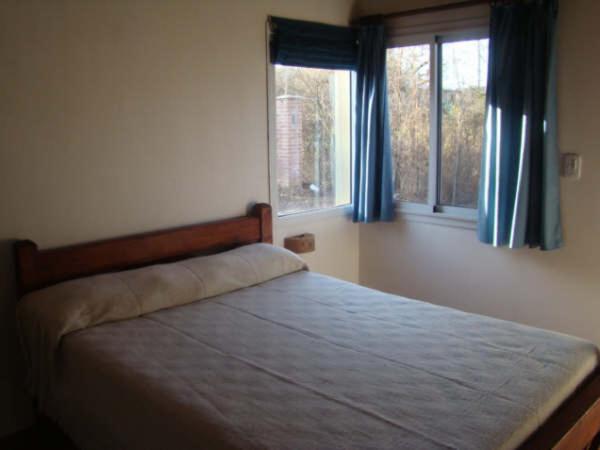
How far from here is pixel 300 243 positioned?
12.0 feet

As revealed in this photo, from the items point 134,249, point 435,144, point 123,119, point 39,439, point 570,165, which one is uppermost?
point 123,119

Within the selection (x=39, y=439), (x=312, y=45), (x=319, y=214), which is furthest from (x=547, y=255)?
(x=39, y=439)

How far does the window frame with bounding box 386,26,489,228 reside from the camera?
354cm

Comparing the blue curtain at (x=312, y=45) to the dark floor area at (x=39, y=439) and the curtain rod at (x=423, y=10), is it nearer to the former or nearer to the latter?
the curtain rod at (x=423, y=10)

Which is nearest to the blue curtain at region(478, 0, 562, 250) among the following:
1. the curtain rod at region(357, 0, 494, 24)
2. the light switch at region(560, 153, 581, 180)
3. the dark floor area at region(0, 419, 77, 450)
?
the light switch at region(560, 153, 581, 180)

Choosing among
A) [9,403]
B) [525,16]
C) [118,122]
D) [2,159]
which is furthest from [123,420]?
[525,16]

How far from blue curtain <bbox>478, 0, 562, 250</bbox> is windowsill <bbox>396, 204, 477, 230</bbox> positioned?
281 millimetres

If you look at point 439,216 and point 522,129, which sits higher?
point 522,129

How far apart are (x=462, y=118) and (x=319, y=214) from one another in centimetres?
108

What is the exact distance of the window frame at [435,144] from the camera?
11.6ft

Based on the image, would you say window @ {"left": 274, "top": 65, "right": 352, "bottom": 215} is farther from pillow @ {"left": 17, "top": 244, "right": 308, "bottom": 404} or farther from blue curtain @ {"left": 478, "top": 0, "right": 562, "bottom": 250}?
blue curtain @ {"left": 478, "top": 0, "right": 562, "bottom": 250}

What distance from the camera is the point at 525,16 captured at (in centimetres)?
303

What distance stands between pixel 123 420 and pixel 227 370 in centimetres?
37

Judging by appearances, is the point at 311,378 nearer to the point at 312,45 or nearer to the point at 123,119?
the point at 123,119
